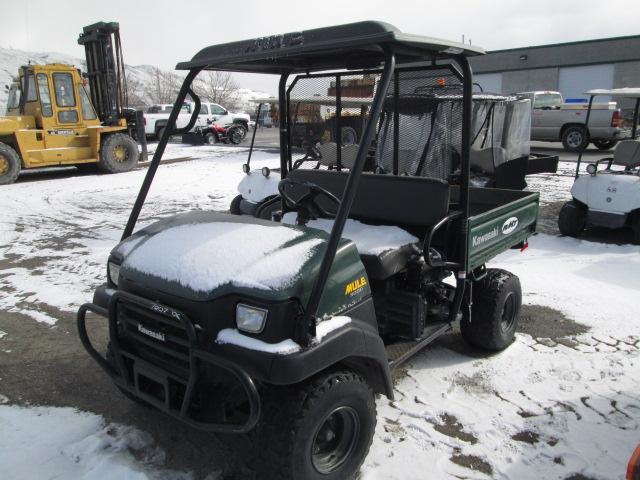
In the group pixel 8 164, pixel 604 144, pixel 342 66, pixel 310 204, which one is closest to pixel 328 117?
pixel 342 66

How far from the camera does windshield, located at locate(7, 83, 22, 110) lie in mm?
12898

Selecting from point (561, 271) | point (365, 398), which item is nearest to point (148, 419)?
point (365, 398)

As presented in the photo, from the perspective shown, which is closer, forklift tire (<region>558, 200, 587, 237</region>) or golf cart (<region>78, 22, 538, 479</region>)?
golf cart (<region>78, 22, 538, 479</region>)

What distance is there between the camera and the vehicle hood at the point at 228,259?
220 centimetres

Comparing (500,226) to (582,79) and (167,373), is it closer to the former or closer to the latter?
(167,373)

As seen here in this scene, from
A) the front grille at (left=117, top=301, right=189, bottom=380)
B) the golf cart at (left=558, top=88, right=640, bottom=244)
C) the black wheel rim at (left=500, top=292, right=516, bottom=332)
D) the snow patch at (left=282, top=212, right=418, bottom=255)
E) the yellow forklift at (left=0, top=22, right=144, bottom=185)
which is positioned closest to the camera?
the front grille at (left=117, top=301, right=189, bottom=380)

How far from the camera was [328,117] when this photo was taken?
4195 mm

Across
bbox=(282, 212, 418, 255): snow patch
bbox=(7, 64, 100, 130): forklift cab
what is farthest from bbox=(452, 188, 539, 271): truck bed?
bbox=(7, 64, 100, 130): forklift cab

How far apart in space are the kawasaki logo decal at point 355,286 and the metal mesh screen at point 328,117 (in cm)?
132

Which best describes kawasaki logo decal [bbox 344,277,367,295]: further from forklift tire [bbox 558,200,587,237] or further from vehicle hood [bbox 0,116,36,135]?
vehicle hood [bbox 0,116,36,135]

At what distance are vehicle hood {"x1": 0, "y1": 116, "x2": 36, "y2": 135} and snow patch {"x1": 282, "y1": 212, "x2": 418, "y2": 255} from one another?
10896 mm

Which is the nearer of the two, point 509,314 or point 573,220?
point 509,314

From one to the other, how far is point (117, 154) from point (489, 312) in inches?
475

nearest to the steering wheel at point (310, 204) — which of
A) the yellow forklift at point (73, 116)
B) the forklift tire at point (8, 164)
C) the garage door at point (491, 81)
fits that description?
the forklift tire at point (8, 164)
